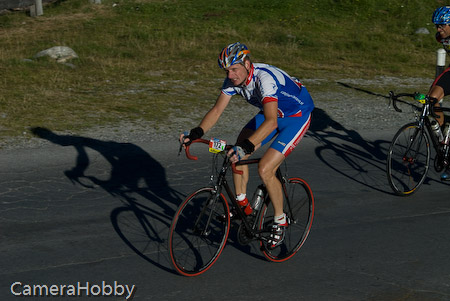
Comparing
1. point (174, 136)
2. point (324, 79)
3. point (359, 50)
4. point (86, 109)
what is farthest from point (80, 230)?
point (359, 50)

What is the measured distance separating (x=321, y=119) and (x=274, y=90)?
656 centimetres

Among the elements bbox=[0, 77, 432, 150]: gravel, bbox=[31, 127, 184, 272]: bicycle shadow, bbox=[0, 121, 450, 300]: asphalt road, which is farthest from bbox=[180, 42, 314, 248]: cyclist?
bbox=[0, 77, 432, 150]: gravel

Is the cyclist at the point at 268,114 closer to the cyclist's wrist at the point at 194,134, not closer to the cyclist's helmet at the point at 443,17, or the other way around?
the cyclist's wrist at the point at 194,134

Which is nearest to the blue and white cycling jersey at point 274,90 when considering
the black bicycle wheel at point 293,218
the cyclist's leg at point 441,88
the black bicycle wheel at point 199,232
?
the black bicycle wheel at point 293,218

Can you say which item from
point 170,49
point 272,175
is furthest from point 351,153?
point 170,49

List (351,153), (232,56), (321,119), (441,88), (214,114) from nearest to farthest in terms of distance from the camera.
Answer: (232,56) < (214,114) < (441,88) < (351,153) < (321,119)

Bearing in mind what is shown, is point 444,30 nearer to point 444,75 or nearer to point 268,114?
point 444,75

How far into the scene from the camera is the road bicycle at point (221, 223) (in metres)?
5.17

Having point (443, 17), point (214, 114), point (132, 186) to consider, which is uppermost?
point (443, 17)

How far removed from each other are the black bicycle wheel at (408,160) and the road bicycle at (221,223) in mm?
2228

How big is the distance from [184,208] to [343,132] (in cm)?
641

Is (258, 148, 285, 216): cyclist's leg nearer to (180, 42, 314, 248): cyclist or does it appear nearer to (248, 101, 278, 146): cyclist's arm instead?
(180, 42, 314, 248): cyclist

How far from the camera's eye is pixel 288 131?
575cm

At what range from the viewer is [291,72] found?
637 inches
